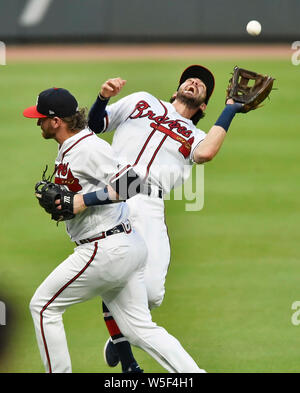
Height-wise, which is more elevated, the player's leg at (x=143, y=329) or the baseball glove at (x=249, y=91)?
the baseball glove at (x=249, y=91)

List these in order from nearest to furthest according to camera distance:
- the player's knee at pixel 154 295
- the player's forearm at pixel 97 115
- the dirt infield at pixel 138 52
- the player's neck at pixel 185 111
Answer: the player's knee at pixel 154 295 < the player's forearm at pixel 97 115 < the player's neck at pixel 185 111 < the dirt infield at pixel 138 52

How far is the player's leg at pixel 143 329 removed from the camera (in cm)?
466

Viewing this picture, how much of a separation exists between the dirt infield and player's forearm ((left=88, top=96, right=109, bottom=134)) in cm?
1197

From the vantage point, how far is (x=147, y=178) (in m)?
5.66

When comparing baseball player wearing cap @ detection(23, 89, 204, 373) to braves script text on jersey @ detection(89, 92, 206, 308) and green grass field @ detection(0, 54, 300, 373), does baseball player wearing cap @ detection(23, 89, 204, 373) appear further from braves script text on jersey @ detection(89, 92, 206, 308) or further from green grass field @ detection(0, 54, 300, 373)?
green grass field @ detection(0, 54, 300, 373)

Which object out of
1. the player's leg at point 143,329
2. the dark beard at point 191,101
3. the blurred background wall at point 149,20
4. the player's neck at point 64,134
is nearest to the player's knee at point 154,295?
the player's leg at point 143,329

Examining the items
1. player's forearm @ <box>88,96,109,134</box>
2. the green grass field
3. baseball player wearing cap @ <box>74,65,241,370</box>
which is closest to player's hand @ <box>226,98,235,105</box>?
baseball player wearing cap @ <box>74,65,241,370</box>

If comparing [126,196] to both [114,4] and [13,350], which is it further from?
[114,4]

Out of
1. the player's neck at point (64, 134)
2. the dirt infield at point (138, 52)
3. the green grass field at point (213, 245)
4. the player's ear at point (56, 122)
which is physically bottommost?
the green grass field at point (213, 245)

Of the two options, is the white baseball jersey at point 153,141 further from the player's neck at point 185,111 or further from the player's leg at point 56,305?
the player's leg at point 56,305

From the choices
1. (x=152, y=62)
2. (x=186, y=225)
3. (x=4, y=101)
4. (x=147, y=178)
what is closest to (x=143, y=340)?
(x=147, y=178)

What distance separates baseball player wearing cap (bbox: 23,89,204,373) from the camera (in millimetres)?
4664

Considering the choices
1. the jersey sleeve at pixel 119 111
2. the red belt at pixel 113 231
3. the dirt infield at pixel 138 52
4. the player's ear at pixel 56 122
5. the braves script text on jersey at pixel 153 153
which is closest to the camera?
the red belt at pixel 113 231

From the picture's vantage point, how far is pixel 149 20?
1906 centimetres
